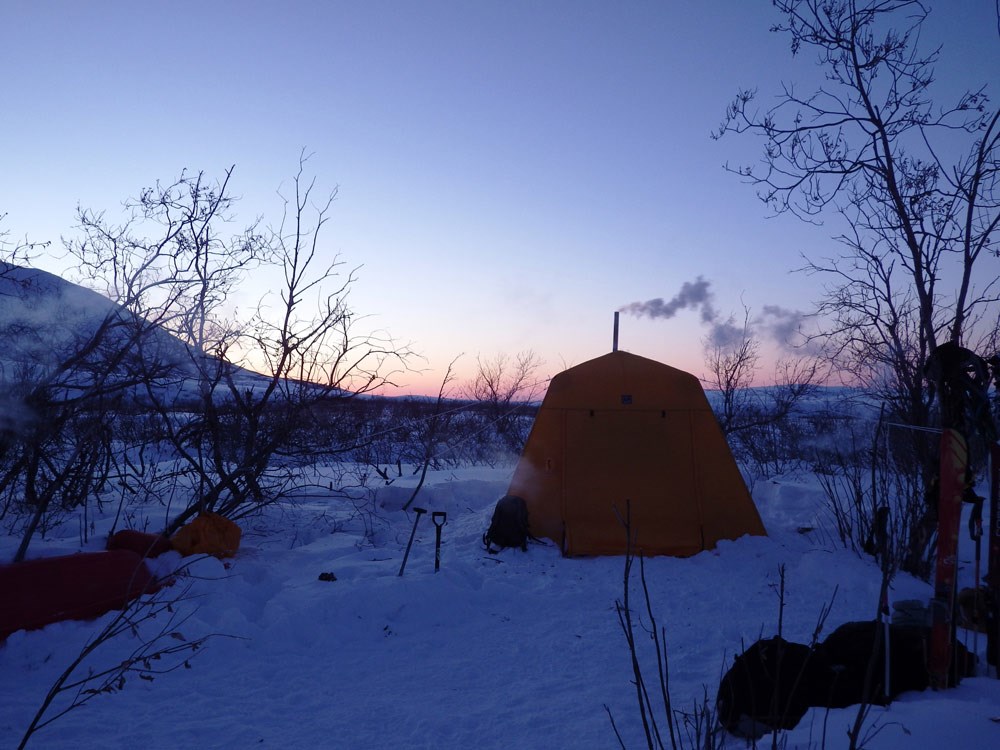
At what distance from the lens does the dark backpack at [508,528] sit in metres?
7.10

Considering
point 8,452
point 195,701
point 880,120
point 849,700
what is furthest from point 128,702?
point 880,120

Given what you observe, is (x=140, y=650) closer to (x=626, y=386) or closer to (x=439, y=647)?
(x=439, y=647)

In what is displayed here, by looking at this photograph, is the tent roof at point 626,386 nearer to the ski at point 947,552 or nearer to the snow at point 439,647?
the snow at point 439,647

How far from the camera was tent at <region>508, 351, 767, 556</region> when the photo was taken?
7230 mm

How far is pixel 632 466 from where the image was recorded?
7.44 m

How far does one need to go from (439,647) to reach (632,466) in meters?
3.60

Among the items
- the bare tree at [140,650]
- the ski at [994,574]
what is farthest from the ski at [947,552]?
the bare tree at [140,650]

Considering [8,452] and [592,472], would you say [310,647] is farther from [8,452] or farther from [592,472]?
[592,472]

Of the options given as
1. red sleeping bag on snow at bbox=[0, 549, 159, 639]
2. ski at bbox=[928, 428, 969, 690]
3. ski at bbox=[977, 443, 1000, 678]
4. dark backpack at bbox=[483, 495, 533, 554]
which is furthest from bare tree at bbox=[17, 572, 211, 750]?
ski at bbox=[977, 443, 1000, 678]

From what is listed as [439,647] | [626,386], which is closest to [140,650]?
[439,647]

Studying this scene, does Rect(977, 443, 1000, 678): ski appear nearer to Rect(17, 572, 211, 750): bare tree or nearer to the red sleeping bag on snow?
Rect(17, 572, 211, 750): bare tree

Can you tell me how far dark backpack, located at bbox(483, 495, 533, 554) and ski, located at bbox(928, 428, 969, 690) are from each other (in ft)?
14.7

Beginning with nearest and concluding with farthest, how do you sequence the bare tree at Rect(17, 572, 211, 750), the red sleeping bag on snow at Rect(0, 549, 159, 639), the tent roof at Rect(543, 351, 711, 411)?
the bare tree at Rect(17, 572, 211, 750)
the red sleeping bag on snow at Rect(0, 549, 159, 639)
the tent roof at Rect(543, 351, 711, 411)

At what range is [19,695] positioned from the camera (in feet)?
11.3
